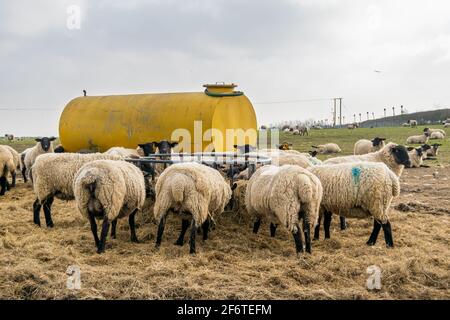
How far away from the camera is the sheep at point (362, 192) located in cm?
859

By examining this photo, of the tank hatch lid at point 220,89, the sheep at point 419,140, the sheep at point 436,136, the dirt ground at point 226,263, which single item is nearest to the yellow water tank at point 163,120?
the tank hatch lid at point 220,89

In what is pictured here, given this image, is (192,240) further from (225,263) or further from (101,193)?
(101,193)

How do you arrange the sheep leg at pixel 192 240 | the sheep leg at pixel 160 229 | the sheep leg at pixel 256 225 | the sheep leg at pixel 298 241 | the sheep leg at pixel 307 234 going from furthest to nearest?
the sheep leg at pixel 256 225 < the sheep leg at pixel 160 229 < the sheep leg at pixel 192 240 < the sheep leg at pixel 307 234 < the sheep leg at pixel 298 241

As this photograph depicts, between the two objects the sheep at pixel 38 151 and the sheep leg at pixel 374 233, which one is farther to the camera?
the sheep at pixel 38 151

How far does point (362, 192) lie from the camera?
341 inches

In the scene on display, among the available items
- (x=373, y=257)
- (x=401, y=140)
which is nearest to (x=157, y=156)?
(x=373, y=257)

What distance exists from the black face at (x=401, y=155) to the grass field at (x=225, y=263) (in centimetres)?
171

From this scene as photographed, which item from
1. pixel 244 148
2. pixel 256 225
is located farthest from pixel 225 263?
pixel 244 148

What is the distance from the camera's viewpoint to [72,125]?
643 inches

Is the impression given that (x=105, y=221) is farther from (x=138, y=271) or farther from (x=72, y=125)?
(x=72, y=125)

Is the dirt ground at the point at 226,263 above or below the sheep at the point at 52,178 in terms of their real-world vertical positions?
below

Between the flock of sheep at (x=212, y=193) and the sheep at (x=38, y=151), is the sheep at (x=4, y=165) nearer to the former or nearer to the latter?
the sheep at (x=38, y=151)

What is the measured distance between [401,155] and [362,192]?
4103mm

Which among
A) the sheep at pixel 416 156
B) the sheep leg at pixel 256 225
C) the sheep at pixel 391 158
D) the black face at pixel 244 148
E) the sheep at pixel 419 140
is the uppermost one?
the black face at pixel 244 148
